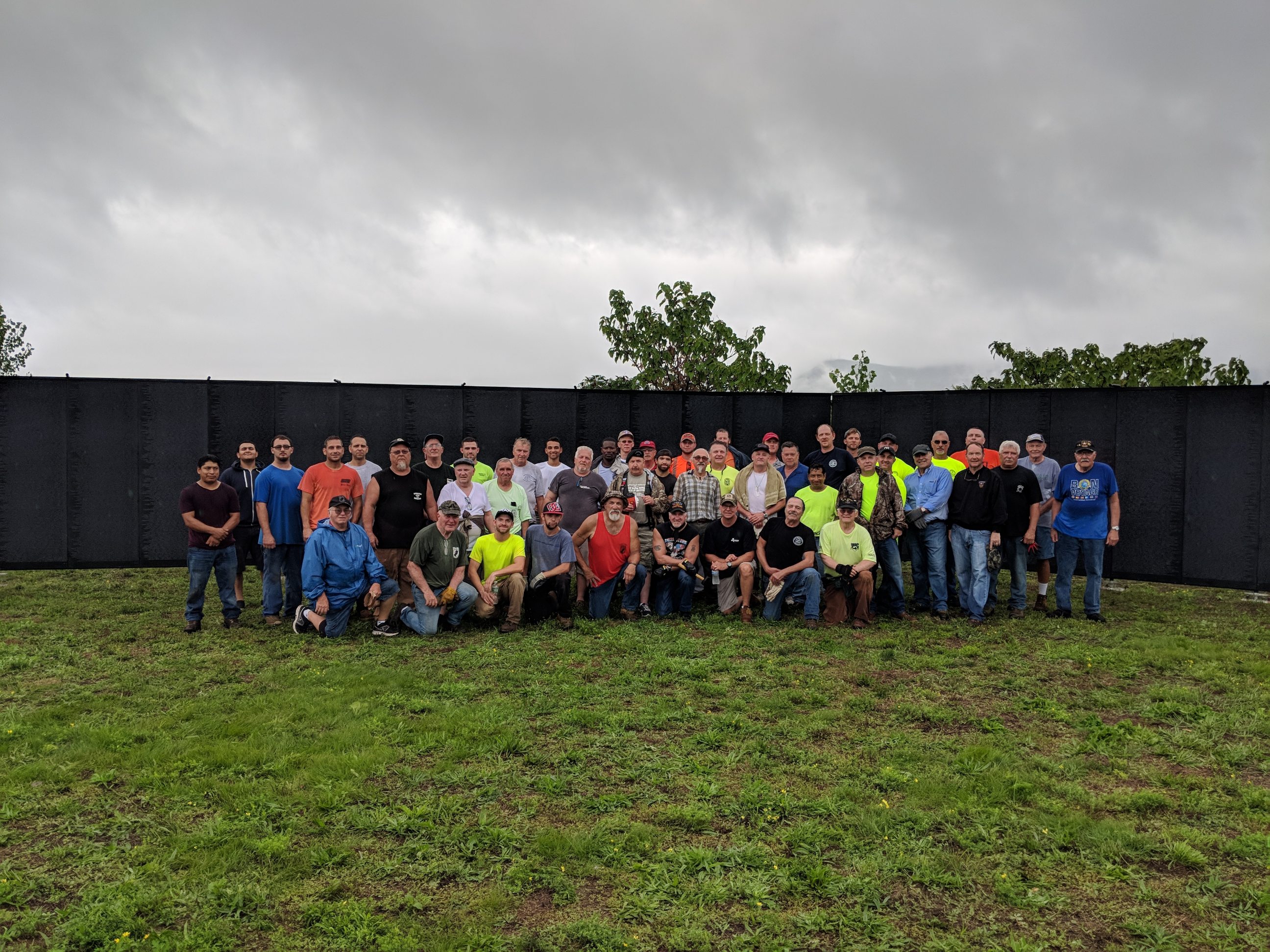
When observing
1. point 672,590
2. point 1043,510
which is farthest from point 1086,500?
point 672,590

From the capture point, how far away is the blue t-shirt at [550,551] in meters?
6.96

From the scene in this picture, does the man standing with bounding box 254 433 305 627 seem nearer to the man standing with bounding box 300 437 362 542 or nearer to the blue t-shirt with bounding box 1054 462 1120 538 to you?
the man standing with bounding box 300 437 362 542

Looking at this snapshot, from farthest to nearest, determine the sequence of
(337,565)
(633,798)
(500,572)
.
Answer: (500,572), (337,565), (633,798)

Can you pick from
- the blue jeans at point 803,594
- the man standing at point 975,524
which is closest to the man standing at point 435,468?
the blue jeans at point 803,594

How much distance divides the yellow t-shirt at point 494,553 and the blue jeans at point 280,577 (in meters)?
→ 1.57

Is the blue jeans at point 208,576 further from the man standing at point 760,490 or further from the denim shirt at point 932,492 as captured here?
the denim shirt at point 932,492

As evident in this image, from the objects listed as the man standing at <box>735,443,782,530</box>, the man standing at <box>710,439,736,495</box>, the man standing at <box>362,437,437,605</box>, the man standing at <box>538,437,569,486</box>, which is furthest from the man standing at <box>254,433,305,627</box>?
the man standing at <box>735,443,782,530</box>

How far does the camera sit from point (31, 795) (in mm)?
3455

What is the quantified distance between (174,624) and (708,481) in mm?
5148

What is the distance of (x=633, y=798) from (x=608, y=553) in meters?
3.72

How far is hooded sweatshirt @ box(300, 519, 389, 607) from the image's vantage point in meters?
6.37

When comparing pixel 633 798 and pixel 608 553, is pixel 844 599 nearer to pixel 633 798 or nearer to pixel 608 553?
pixel 608 553

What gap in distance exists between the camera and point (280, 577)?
22.7 ft

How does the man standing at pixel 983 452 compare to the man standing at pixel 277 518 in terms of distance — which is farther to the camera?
the man standing at pixel 983 452
